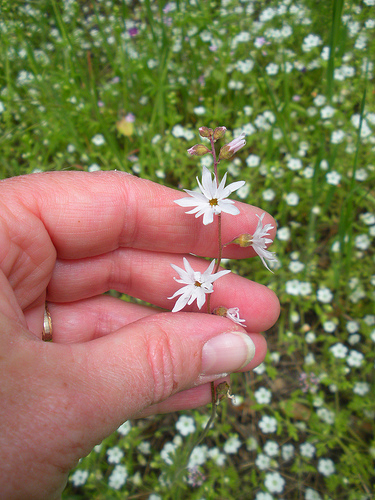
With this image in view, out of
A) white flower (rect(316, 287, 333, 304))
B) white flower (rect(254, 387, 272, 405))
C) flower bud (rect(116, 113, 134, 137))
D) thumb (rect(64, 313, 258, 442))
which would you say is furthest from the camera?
flower bud (rect(116, 113, 134, 137))

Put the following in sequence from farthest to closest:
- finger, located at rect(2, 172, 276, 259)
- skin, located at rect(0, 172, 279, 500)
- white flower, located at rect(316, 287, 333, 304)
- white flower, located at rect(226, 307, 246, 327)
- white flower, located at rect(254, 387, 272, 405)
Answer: white flower, located at rect(316, 287, 333, 304), white flower, located at rect(254, 387, 272, 405), white flower, located at rect(226, 307, 246, 327), finger, located at rect(2, 172, 276, 259), skin, located at rect(0, 172, 279, 500)

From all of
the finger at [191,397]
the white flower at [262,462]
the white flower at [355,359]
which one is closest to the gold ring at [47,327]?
the finger at [191,397]

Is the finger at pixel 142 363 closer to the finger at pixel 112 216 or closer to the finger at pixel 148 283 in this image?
the finger at pixel 148 283

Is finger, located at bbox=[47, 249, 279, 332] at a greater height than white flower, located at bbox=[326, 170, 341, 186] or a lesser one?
lesser

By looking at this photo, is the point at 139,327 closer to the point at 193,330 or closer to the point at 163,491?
the point at 193,330

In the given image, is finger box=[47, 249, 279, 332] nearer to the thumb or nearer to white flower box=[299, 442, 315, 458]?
the thumb

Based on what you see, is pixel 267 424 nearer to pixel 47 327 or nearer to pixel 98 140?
pixel 47 327

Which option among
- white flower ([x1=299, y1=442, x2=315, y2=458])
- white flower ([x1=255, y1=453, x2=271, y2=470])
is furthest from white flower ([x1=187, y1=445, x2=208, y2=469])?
white flower ([x1=299, y1=442, x2=315, y2=458])

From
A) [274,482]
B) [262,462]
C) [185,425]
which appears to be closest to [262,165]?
[185,425]
